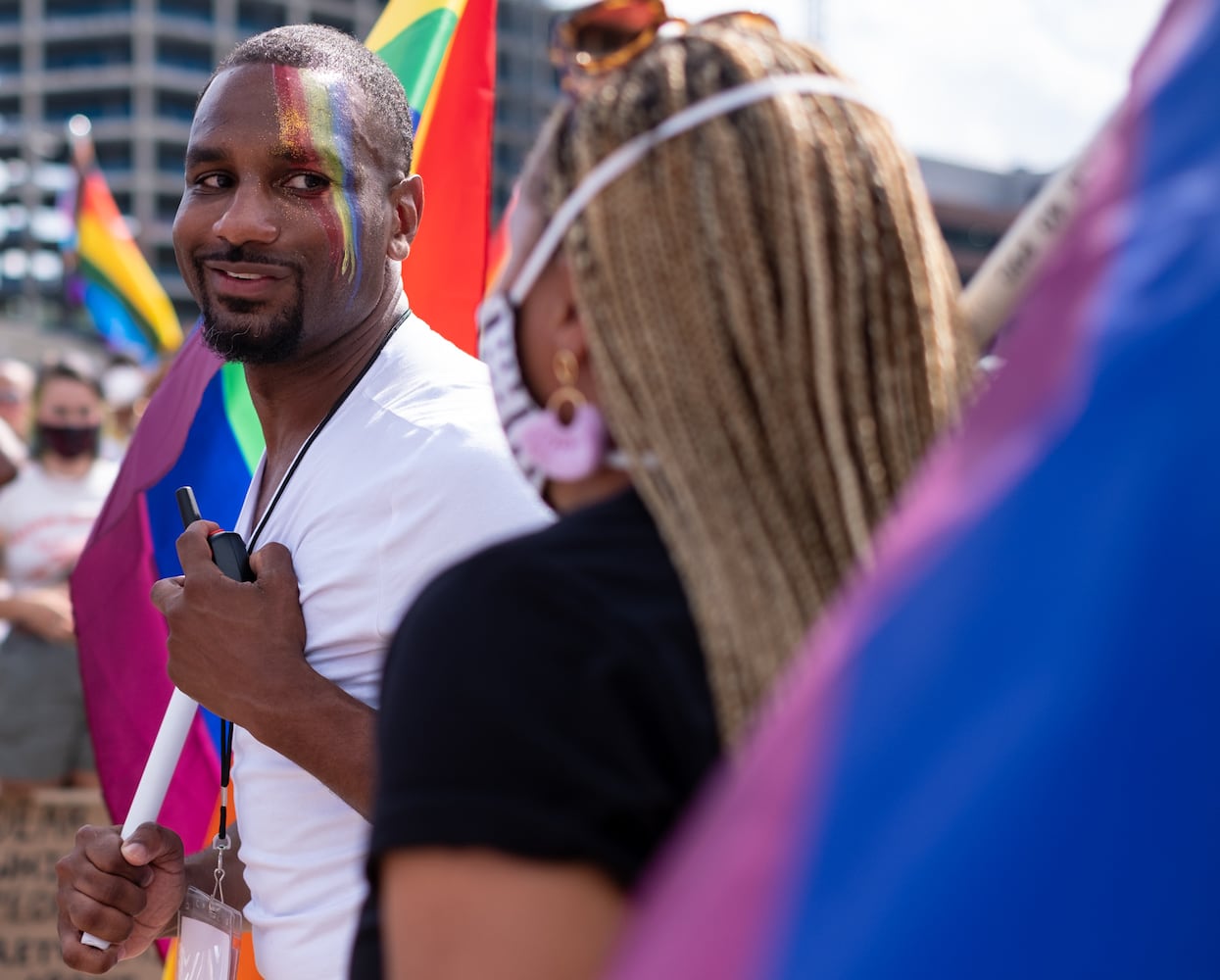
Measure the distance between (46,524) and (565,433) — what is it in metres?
5.07

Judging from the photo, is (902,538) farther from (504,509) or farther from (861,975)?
(504,509)

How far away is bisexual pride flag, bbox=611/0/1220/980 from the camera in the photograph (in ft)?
2.23

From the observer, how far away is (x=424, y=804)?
0.95 m

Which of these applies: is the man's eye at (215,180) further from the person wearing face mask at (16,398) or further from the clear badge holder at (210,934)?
the person wearing face mask at (16,398)

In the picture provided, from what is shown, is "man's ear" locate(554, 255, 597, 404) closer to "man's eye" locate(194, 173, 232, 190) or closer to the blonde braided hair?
the blonde braided hair

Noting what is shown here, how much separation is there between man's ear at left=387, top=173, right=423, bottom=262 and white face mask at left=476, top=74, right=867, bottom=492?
→ 120cm

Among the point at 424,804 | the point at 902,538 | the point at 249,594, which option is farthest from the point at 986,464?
the point at 249,594

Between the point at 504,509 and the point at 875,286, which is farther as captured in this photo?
the point at 504,509

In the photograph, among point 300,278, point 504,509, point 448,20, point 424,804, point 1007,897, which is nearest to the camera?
point 1007,897

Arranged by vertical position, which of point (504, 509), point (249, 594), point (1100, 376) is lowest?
point (249, 594)

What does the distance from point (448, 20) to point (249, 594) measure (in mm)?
1757

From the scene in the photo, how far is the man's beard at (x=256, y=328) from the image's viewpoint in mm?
2307

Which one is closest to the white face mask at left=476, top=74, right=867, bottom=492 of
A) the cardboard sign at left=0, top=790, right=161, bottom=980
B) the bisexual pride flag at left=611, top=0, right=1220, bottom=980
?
the bisexual pride flag at left=611, top=0, right=1220, bottom=980

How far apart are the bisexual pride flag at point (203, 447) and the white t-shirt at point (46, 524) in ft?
8.75
